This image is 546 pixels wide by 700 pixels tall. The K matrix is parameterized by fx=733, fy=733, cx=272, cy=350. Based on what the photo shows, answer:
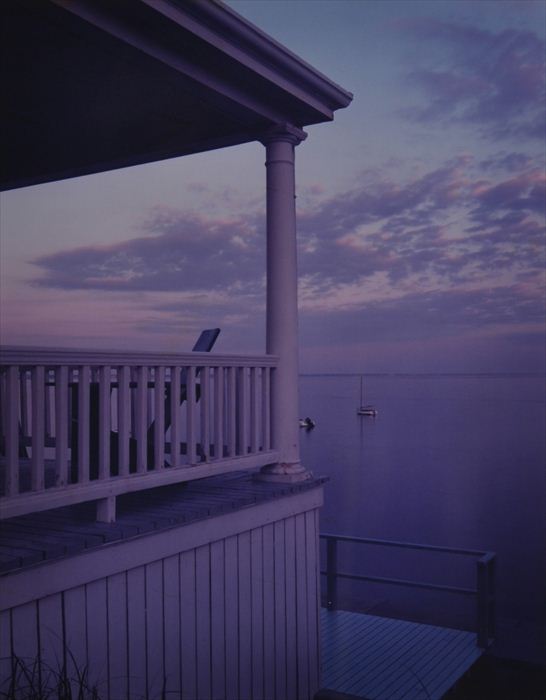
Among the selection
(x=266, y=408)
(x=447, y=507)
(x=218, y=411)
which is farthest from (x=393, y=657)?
(x=447, y=507)

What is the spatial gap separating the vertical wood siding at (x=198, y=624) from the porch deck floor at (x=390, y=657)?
913 mm

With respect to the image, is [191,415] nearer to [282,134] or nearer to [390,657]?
[282,134]

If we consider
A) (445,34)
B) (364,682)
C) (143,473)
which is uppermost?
(445,34)

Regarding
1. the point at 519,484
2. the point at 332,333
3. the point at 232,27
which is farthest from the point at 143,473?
the point at 519,484

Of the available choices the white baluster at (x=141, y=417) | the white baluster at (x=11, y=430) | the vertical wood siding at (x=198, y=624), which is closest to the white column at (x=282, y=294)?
the vertical wood siding at (x=198, y=624)

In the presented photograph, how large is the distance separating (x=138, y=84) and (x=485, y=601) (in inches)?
209

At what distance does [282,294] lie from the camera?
5.05m

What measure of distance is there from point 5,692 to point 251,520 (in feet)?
5.95

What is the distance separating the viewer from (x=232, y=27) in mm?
4051

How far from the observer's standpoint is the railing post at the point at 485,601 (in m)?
6.64

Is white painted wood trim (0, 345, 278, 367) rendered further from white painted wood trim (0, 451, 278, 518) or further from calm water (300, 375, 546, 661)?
calm water (300, 375, 546, 661)

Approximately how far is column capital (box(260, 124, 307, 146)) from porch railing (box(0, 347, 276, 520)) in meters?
1.50

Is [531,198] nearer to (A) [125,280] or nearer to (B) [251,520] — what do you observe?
(A) [125,280]

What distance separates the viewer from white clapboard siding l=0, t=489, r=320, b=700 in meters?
3.11
